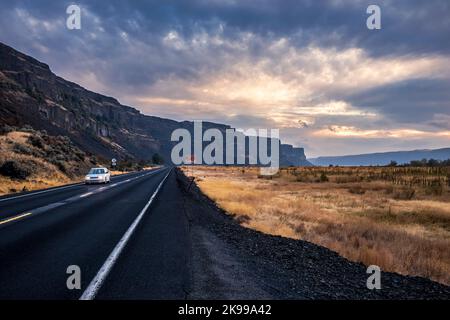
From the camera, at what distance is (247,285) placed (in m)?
5.46

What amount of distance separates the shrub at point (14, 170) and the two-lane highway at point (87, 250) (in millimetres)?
16050

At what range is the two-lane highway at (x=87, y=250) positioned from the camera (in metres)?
5.08

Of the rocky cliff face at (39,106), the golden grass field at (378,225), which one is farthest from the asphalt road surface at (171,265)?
the rocky cliff face at (39,106)

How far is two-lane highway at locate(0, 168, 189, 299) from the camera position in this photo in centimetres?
508

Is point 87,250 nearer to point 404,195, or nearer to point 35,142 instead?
point 404,195

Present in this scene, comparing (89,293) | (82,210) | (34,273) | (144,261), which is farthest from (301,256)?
(82,210)

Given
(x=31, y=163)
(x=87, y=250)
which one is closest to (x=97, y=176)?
(x=31, y=163)

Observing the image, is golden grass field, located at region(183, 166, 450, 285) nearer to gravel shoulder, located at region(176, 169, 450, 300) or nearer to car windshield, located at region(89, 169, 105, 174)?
gravel shoulder, located at region(176, 169, 450, 300)

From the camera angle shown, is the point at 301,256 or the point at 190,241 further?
the point at 190,241

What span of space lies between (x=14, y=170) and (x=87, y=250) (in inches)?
959

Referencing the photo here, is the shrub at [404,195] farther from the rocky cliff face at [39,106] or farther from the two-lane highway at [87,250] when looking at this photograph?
the rocky cliff face at [39,106]

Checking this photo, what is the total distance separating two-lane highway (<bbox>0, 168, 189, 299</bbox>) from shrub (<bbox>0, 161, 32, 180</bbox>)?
52.7ft
